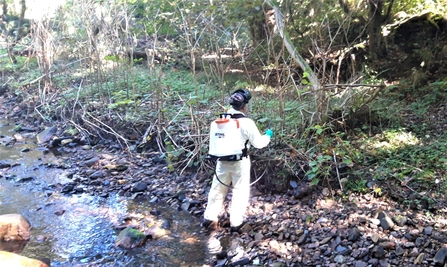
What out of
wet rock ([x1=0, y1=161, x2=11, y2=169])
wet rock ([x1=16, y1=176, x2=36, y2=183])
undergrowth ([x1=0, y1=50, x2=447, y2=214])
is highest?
undergrowth ([x1=0, y1=50, x2=447, y2=214])

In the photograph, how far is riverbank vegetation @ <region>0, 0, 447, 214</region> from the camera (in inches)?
197

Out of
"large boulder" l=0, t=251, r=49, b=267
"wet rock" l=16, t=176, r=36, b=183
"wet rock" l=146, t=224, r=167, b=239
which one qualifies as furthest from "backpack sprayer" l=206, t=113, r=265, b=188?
"wet rock" l=16, t=176, r=36, b=183

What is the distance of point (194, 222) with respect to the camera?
500 centimetres

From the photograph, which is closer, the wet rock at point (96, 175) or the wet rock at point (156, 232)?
the wet rock at point (156, 232)

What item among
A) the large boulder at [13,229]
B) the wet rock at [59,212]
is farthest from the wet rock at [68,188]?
the large boulder at [13,229]

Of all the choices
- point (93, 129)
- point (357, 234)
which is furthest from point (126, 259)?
point (93, 129)

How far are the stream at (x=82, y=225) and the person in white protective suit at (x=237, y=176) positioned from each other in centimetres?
39

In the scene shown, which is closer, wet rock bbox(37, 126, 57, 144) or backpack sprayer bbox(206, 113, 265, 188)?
backpack sprayer bbox(206, 113, 265, 188)

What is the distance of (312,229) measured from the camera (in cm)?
425

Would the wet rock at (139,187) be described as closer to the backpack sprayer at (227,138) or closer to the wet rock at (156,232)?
the wet rock at (156,232)

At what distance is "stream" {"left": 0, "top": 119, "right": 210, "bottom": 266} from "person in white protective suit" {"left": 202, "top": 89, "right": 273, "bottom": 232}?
1.28 feet

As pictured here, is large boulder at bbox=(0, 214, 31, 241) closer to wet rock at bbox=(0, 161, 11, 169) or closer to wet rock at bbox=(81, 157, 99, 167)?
wet rock at bbox=(81, 157, 99, 167)

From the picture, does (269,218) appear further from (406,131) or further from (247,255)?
(406,131)

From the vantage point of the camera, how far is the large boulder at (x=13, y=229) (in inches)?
181
